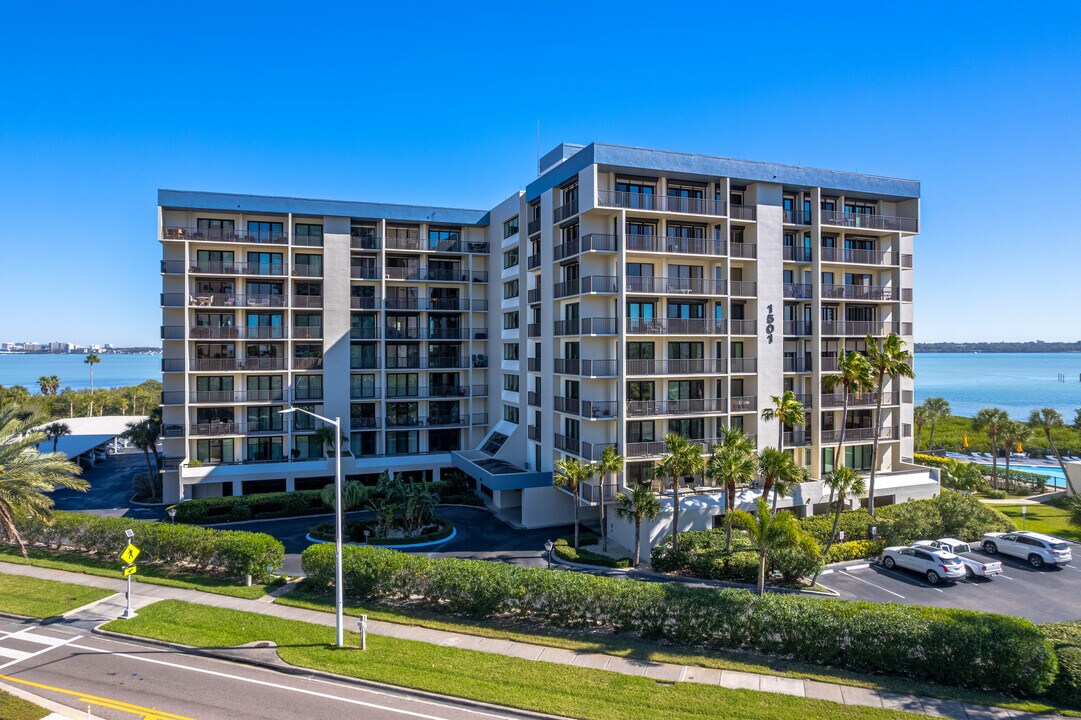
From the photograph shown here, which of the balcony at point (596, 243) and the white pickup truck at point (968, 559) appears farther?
the balcony at point (596, 243)

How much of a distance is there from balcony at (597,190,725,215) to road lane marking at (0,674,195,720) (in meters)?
29.1

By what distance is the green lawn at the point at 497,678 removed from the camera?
677 inches

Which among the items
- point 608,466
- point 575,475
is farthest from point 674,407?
point 575,475

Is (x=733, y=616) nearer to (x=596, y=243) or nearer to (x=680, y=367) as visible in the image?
(x=680, y=367)

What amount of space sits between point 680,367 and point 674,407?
238cm

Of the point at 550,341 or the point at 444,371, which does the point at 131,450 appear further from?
the point at 550,341

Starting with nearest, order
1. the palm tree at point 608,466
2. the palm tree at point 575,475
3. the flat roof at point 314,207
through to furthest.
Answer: the palm tree at point 608,466, the palm tree at point 575,475, the flat roof at point 314,207

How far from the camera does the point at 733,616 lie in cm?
2150

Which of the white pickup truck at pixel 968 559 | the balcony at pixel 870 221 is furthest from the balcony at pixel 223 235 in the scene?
the white pickup truck at pixel 968 559

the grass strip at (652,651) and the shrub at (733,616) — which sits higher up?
the shrub at (733,616)

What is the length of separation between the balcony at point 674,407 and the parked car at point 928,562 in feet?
37.9

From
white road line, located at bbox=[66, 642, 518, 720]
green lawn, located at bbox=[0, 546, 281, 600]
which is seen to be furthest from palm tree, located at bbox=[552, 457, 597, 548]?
white road line, located at bbox=[66, 642, 518, 720]

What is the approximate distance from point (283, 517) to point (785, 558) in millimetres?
31149

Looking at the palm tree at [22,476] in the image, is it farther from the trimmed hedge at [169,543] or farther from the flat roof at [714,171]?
the flat roof at [714,171]
